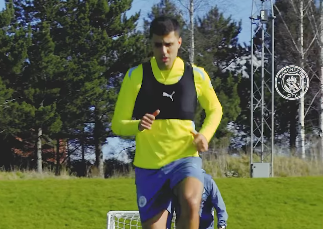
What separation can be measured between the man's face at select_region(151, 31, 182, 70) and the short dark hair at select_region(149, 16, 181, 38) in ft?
0.07

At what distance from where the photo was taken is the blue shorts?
369 centimetres

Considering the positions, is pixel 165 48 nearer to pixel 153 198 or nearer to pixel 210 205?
pixel 153 198

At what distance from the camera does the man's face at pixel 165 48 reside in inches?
146

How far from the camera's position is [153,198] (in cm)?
382

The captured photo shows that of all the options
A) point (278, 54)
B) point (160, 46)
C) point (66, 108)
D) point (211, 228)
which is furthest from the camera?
point (278, 54)

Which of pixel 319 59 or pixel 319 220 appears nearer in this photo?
pixel 319 220

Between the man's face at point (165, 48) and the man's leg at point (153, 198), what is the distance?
2.17ft

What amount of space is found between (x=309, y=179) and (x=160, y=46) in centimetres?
1096

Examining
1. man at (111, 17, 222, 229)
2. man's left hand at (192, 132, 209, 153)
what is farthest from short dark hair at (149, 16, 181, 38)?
man's left hand at (192, 132, 209, 153)

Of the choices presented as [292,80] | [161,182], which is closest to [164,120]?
[161,182]

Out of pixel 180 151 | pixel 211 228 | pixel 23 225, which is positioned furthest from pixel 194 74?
pixel 23 225

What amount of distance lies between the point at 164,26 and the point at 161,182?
0.95 metres

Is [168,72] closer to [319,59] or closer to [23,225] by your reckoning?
[23,225]

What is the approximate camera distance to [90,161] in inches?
1142
